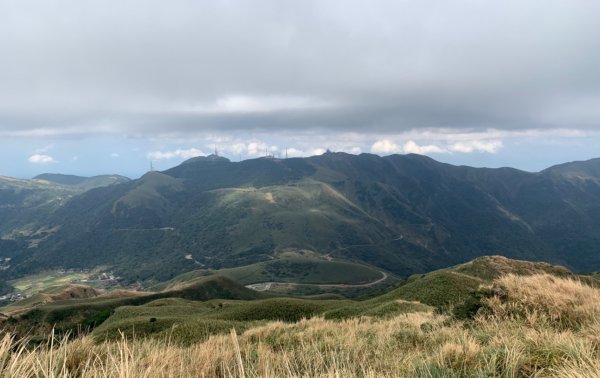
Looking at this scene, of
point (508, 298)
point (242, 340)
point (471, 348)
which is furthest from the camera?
point (508, 298)

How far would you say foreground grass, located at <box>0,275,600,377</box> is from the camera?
671cm

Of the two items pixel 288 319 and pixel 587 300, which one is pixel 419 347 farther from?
pixel 288 319

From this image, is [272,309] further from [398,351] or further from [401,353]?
[401,353]

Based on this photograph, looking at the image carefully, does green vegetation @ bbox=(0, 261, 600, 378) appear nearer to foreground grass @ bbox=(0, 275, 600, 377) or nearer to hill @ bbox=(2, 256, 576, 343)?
foreground grass @ bbox=(0, 275, 600, 377)

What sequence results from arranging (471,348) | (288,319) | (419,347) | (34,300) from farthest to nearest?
(34,300) → (288,319) → (419,347) → (471,348)

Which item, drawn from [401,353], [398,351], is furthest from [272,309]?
[401,353]

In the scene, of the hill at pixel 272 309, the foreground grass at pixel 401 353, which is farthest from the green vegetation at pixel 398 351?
the hill at pixel 272 309

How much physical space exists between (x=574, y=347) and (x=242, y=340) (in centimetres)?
962

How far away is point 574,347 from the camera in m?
7.29

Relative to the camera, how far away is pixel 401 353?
360 inches

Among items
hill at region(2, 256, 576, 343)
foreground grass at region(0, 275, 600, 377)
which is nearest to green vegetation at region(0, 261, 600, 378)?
foreground grass at region(0, 275, 600, 377)

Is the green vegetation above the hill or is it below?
above

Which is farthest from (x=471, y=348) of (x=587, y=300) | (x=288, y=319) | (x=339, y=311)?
(x=288, y=319)

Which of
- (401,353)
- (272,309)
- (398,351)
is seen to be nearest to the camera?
(401,353)
